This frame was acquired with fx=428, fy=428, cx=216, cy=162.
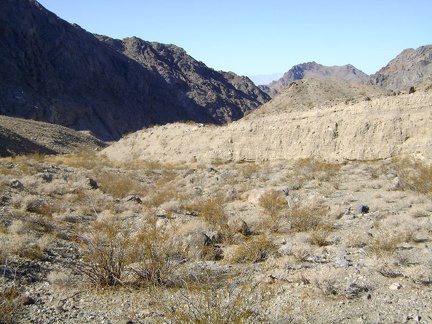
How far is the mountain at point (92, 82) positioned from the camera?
6812cm

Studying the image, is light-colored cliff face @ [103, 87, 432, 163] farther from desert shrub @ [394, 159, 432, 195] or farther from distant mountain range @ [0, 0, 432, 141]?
distant mountain range @ [0, 0, 432, 141]

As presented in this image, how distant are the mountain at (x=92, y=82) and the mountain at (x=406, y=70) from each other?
3375 centimetres

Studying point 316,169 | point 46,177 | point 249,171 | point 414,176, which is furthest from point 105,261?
point 249,171

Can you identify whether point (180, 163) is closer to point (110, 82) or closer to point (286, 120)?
point (286, 120)

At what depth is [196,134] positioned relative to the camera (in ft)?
93.9

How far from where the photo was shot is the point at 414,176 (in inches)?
576

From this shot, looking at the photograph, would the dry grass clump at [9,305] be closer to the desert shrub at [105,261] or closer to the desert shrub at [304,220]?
the desert shrub at [105,261]

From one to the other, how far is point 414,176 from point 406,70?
100307 millimetres

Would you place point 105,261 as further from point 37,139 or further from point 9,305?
point 37,139

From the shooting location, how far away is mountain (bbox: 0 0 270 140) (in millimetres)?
68125

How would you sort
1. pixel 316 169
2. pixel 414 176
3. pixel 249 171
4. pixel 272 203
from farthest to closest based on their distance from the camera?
pixel 249 171
pixel 316 169
pixel 414 176
pixel 272 203

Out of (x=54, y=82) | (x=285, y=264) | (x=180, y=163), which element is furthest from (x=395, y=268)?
(x=54, y=82)

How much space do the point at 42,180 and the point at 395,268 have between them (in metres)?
12.9

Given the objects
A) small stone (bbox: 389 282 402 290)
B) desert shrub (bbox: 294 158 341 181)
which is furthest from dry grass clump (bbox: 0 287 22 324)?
desert shrub (bbox: 294 158 341 181)
